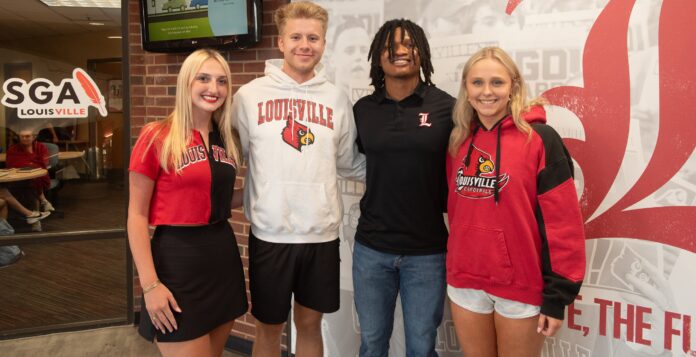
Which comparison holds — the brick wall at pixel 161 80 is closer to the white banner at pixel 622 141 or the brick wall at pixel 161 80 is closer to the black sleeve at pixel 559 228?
the white banner at pixel 622 141

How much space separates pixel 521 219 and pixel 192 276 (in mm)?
1065

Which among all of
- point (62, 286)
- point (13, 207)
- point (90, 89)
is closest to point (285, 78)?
point (90, 89)

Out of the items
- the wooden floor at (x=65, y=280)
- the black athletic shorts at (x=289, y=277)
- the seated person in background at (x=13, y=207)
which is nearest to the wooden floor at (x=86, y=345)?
the wooden floor at (x=65, y=280)

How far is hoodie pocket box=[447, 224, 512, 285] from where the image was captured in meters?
1.57

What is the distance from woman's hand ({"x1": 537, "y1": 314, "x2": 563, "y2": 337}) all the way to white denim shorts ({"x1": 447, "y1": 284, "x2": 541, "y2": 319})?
0.04m

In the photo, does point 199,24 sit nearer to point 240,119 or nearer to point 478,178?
point 240,119

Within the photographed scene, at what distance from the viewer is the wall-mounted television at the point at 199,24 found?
2.62m

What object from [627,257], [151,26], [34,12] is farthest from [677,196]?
[34,12]

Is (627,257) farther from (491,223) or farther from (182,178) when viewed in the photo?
(182,178)

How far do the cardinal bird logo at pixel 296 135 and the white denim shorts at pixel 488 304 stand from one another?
0.74 m

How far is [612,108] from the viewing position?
6.19 ft

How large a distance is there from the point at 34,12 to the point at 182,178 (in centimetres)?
253

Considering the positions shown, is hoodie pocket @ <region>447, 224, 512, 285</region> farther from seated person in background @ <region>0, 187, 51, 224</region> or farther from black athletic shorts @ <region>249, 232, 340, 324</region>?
seated person in background @ <region>0, 187, 51, 224</region>

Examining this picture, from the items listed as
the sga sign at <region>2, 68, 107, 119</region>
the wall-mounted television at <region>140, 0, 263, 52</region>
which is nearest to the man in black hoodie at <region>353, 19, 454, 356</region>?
the wall-mounted television at <region>140, 0, 263, 52</region>
